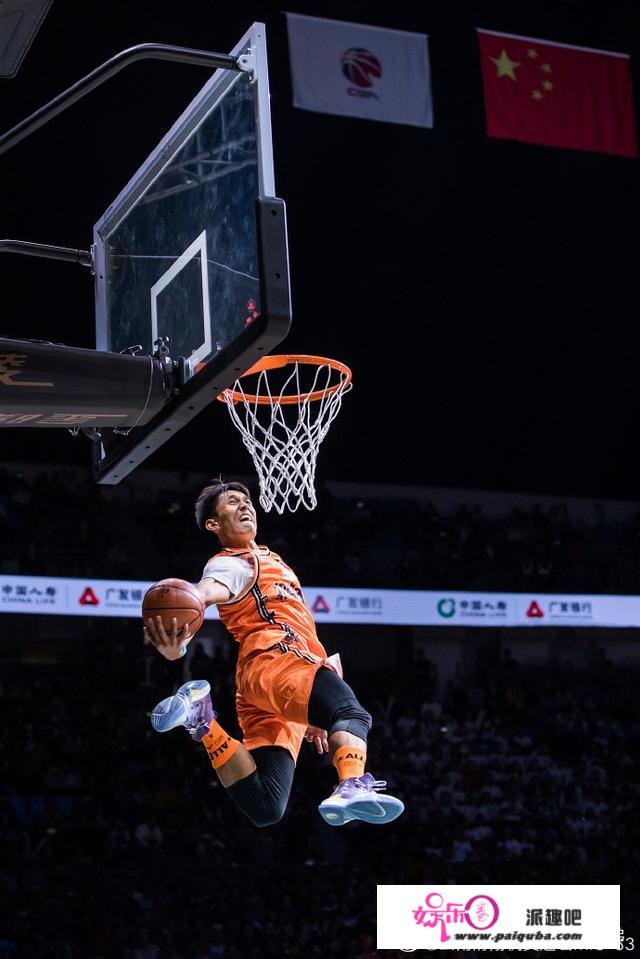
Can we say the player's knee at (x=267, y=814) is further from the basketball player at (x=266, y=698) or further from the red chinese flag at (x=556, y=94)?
the red chinese flag at (x=556, y=94)

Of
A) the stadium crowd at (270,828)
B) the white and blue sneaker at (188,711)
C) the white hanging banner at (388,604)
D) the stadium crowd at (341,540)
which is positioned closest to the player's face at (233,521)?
the white and blue sneaker at (188,711)

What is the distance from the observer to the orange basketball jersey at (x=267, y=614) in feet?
23.8

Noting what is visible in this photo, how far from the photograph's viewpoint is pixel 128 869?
524 inches

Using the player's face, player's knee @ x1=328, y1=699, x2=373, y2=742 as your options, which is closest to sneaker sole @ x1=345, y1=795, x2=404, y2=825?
player's knee @ x1=328, y1=699, x2=373, y2=742

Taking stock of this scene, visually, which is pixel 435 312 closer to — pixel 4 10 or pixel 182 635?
pixel 182 635

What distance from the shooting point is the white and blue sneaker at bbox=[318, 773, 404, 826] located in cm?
660

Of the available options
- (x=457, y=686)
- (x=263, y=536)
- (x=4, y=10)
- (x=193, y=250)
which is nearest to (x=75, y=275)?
(x=263, y=536)

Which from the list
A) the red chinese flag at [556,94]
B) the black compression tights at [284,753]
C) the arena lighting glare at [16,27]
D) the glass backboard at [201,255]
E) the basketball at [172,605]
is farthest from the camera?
the red chinese flag at [556,94]

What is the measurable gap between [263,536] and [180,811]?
422cm

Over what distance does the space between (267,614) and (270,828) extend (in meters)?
8.42

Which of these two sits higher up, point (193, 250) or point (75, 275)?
point (75, 275)

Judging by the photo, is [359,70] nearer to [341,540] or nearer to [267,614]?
[267,614]

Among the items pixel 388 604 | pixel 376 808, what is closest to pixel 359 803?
pixel 376 808

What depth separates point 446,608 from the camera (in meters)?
17.5
